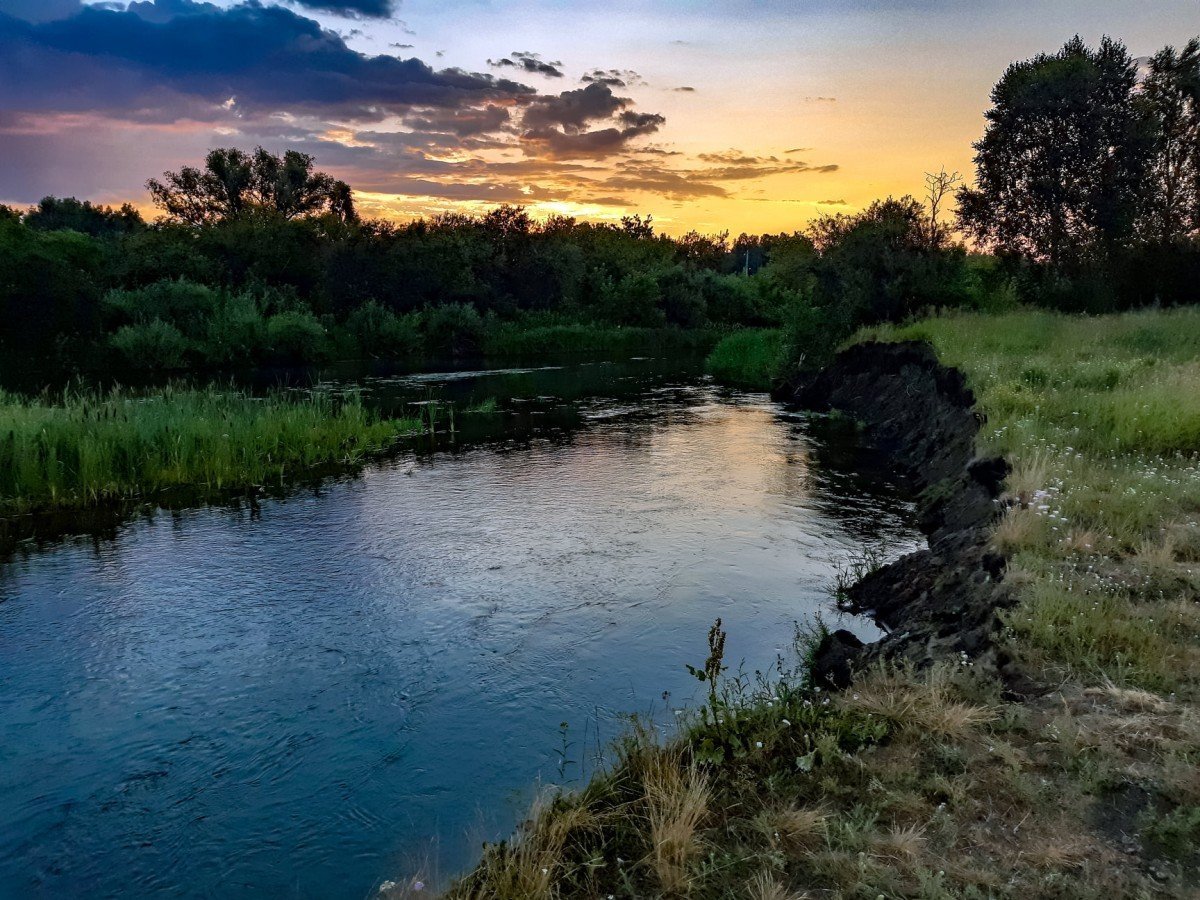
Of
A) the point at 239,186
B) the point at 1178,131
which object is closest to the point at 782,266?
the point at 1178,131

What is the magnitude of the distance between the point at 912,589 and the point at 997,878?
20.8 ft

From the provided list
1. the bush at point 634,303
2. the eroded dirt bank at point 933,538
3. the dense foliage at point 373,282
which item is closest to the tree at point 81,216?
the dense foliage at point 373,282

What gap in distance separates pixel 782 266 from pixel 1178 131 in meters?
21.0

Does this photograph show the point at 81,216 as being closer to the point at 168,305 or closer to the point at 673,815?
the point at 168,305

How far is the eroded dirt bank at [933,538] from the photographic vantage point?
7418 mm

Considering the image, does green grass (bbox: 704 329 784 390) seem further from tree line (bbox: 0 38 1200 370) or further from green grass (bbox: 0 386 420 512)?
green grass (bbox: 0 386 420 512)

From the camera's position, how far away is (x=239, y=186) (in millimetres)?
84062

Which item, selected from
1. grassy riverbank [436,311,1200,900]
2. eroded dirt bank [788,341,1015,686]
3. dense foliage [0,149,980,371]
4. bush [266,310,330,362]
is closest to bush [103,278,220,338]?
dense foliage [0,149,980,371]

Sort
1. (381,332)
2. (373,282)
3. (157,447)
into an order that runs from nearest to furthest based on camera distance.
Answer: (157,447), (381,332), (373,282)

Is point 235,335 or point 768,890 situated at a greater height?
point 235,335

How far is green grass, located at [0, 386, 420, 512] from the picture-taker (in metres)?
Result: 14.8

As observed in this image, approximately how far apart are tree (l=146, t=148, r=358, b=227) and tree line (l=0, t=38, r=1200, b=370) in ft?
85.9

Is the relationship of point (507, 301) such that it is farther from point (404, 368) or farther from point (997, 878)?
point (997, 878)

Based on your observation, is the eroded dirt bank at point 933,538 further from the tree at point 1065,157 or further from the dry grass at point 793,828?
the tree at point 1065,157
